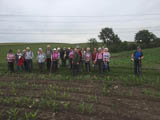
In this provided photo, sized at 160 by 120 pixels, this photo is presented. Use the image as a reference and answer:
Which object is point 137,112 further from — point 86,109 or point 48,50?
point 48,50

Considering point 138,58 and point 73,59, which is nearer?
point 138,58

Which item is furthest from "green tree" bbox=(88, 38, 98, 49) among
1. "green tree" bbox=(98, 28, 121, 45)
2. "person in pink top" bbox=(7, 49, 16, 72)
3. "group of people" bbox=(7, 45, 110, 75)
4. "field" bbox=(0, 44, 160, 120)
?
"green tree" bbox=(98, 28, 121, 45)

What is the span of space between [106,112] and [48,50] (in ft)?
26.0

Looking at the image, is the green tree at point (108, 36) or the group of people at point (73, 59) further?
the green tree at point (108, 36)

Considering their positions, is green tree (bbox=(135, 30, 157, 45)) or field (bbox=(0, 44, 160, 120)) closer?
field (bbox=(0, 44, 160, 120))

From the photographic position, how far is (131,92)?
6.17 metres

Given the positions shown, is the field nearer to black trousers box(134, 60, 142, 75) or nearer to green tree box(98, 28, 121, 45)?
black trousers box(134, 60, 142, 75)

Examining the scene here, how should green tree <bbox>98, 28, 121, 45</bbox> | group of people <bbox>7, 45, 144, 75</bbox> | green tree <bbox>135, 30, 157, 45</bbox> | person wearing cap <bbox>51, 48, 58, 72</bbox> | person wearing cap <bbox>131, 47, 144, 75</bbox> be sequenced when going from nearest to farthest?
person wearing cap <bbox>131, 47, 144, 75</bbox> < group of people <bbox>7, 45, 144, 75</bbox> < person wearing cap <bbox>51, 48, 58, 72</bbox> < green tree <bbox>135, 30, 157, 45</bbox> < green tree <bbox>98, 28, 121, 45</bbox>

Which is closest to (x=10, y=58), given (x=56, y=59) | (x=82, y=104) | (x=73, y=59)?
(x=56, y=59)

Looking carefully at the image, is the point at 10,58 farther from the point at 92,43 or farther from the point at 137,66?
the point at 92,43

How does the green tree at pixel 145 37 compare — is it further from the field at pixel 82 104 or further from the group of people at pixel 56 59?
the field at pixel 82 104

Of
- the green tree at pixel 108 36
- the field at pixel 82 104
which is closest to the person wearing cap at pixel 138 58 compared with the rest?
the field at pixel 82 104

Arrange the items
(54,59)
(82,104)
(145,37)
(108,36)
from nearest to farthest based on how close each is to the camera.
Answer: (82,104) < (54,59) < (145,37) < (108,36)

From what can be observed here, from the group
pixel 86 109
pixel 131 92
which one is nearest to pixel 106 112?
pixel 86 109
